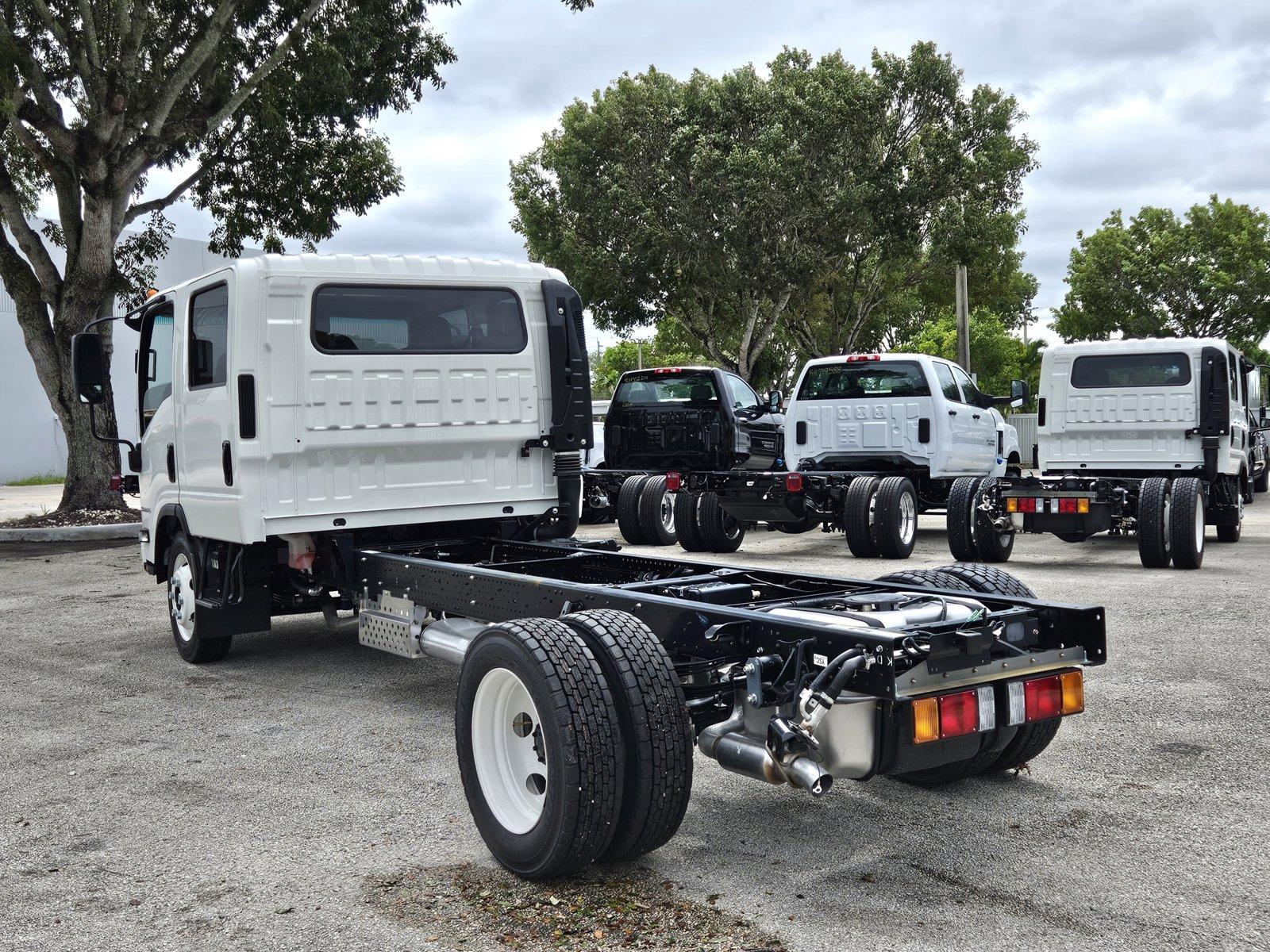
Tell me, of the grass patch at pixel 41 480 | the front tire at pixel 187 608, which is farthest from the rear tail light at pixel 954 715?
the grass patch at pixel 41 480

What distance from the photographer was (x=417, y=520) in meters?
6.95

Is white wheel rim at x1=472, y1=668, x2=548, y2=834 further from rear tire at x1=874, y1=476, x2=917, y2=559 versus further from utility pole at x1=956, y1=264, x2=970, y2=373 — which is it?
utility pole at x1=956, y1=264, x2=970, y2=373

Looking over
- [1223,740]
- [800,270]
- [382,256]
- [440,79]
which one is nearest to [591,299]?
[800,270]

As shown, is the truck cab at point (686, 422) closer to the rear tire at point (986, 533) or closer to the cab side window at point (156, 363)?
the rear tire at point (986, 533)

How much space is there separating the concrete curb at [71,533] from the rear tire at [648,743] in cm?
1373

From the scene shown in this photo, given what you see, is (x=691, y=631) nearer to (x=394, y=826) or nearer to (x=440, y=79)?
(x=394, y=826)

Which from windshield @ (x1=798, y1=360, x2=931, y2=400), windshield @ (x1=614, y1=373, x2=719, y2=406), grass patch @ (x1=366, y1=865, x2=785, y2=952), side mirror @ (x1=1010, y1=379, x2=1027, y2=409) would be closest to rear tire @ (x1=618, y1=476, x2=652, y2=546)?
windshield @ (x1=614, y1=373, x2=719, y2=406)

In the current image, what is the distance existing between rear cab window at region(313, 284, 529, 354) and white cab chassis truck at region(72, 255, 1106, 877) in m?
0.01

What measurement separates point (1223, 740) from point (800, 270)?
2156 cm

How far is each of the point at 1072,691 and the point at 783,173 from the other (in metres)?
22.0

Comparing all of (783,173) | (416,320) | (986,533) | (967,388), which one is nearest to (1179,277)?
(783,173)

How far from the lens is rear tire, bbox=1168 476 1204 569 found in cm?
1128

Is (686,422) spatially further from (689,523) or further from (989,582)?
(989,582)

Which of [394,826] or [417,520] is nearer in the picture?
[394,826]
